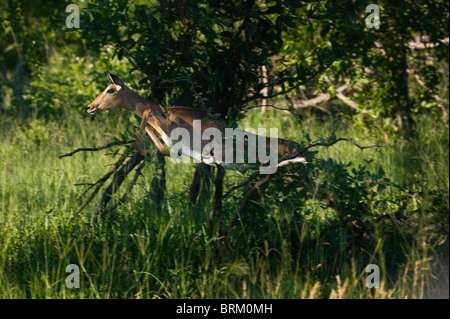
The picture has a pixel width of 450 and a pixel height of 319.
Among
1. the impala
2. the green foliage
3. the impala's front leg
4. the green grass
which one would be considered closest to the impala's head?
the impala

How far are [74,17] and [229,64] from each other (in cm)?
118

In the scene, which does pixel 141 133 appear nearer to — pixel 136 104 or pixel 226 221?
pixel 136 104

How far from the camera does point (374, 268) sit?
11.4 feet

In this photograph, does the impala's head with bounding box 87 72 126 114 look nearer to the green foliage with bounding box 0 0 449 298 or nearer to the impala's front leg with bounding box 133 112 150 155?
Result: the impala's front leg with bounding box 133 112 150 155

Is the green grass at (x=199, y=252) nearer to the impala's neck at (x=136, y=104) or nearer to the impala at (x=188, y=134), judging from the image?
the impala at (x=188, y=134)

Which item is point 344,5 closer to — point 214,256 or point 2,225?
point 214,256

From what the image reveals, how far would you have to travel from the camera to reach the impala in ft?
11.5

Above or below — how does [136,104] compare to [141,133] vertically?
above

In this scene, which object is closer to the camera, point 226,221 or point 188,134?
point 188,134

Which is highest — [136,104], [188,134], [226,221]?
[136,104]

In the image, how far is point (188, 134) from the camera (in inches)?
141

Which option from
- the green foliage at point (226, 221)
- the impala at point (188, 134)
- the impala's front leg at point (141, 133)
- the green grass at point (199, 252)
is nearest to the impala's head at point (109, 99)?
the impala at point (188, 134)

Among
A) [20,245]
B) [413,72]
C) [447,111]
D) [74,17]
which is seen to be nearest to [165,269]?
[20,245]

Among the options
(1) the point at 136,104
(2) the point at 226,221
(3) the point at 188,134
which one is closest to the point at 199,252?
(2) the point at 226,221
